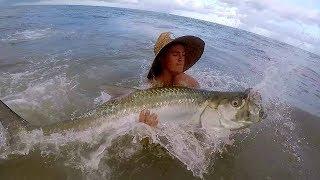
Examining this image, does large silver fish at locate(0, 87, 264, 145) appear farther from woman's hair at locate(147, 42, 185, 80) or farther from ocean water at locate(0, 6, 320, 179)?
woman's hair at locate(147, 42, 185, 80)

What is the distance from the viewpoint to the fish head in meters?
4.16

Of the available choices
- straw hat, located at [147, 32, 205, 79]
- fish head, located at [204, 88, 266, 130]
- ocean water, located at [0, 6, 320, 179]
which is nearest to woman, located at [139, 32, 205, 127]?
straw hat, located at [147, 32, 205, 79]

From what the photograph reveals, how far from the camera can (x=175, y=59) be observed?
562 cm

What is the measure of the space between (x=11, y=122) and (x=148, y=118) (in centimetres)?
156

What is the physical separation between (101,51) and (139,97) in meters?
8.81

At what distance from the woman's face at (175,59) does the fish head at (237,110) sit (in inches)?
58.3

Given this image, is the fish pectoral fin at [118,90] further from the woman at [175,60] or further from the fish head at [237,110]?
the woman at [175,60]

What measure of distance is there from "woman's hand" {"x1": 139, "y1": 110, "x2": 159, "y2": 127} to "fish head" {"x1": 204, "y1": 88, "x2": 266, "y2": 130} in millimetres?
621

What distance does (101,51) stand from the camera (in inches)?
509

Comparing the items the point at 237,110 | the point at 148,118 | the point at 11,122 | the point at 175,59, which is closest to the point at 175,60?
Answer: the point at 175,59

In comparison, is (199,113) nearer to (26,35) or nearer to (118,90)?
(118,90)

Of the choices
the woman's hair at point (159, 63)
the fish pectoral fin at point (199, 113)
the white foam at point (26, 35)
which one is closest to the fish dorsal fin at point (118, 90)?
the fish pectoral fin at point (199, 113)

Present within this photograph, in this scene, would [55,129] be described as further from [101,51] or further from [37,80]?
[101,51]

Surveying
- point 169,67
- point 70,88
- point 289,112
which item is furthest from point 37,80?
point 289,112
